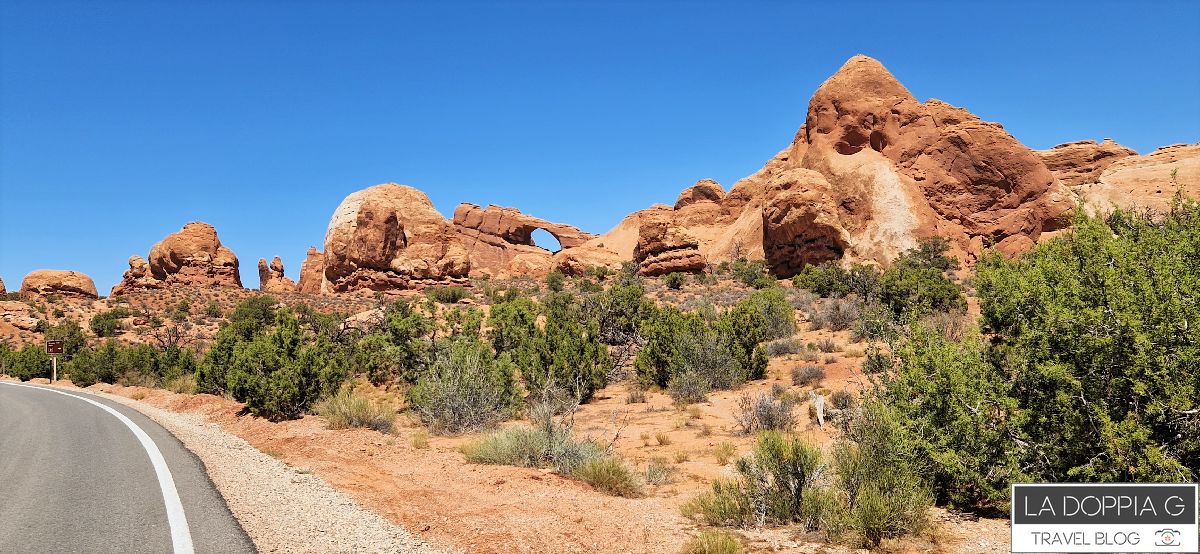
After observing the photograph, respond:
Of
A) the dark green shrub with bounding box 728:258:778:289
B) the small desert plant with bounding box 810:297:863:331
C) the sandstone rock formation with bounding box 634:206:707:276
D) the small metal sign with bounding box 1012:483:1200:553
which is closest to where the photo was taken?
the small metal sign with bounding box 1012:483:1200:553

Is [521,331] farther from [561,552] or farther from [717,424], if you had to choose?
[561,552]

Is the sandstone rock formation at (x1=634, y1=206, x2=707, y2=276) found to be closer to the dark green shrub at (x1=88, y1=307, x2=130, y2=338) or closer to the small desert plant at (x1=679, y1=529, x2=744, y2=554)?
the dark green shrub at (x1=88, y1=307, x2=130, y2=338)

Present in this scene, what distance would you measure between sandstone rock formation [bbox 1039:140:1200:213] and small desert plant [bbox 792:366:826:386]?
3785 centimetres

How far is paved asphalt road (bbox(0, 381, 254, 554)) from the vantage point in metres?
5.25

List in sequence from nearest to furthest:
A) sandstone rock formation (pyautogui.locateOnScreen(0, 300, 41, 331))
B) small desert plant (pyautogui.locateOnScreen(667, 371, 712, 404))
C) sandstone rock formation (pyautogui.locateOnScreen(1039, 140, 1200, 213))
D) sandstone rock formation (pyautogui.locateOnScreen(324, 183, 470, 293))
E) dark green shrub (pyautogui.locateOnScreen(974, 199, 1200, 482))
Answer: dark green shrub (pyautogui.locateOnScreen(974, 199, 1200, 482)), small desert plant (pyautogui.locateOnScreen(667, 371, 712, 404)), sandstone rock formation (pyautogui.locateOnScreen(0, 300, 41, 331)), sandstone rock formation (pyautogui.locateOnScreen(324, 183, 470, 293)), sandstone rock formation (pyautogui.locateOnScreen(1039, 140, 1200, 213))

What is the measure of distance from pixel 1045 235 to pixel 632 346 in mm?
34868

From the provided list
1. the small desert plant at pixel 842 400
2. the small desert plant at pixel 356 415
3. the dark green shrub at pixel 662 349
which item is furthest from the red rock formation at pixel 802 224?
the small desert plant at pixel 356 415

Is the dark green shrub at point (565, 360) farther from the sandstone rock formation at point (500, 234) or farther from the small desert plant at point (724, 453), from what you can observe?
the sandstone rock formation at point (500, 234)

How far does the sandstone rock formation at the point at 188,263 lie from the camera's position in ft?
190

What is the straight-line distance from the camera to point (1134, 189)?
49250mm

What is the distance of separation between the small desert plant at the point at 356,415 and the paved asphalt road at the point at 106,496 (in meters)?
2.63

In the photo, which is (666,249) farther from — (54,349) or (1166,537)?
(1166,537)

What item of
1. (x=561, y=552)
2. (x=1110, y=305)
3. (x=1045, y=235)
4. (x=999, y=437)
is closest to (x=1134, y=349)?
(x=1110, y=305)

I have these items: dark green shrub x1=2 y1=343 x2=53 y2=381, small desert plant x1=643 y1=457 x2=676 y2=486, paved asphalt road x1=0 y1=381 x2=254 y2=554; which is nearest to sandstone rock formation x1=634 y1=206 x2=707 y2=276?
dark green shrub x1=2 y1=343 x2=53 y2=381
